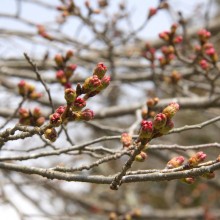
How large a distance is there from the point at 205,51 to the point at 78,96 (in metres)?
2.03

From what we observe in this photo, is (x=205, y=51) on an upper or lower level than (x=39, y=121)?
upper

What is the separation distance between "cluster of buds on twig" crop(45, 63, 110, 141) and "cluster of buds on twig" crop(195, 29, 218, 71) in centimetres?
172

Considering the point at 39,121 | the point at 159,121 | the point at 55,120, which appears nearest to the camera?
the point at 159,121

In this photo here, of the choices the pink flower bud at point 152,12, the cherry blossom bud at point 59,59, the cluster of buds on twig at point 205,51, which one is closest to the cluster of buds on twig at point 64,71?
the cherry blossom bud at point 59,59

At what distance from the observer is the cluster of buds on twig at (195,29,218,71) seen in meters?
3.15

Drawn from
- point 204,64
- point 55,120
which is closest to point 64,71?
point 204,64

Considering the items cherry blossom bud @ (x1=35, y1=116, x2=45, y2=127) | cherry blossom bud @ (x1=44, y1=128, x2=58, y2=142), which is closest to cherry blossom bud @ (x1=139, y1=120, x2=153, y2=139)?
cherry blossom bud @ (x1=44, y1=128, x2=58, y2=142)

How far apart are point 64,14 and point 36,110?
2.17 m

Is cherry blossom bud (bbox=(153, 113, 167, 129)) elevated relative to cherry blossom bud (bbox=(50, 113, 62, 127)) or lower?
elevated

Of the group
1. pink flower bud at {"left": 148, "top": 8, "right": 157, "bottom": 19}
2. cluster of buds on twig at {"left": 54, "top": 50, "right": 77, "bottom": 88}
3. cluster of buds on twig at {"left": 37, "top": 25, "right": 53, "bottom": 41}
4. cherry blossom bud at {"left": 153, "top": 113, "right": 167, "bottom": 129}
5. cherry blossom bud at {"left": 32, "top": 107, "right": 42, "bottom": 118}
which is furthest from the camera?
cluster of buds on twig at {"left": 37, "top": 25, "right": 53, "bottom": 41}

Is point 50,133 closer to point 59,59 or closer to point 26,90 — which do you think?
point 26,90

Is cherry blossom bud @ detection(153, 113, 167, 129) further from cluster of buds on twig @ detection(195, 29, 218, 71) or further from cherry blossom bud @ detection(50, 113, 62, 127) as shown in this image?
cluster of buds on twig @ detection(195, 29, 218, 71)

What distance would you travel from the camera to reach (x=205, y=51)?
3.37m

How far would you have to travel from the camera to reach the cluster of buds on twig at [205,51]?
10.3ft
